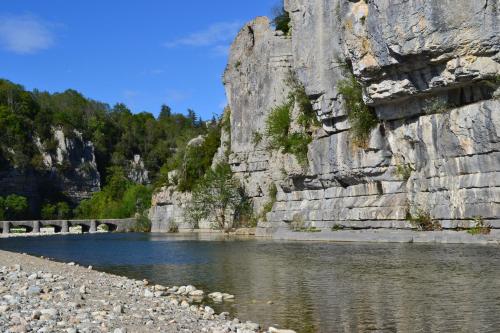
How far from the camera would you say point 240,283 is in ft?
75.2

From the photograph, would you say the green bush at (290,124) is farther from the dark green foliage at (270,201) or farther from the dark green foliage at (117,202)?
the dark green foliage at (117,202)

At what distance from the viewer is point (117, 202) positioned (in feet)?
415

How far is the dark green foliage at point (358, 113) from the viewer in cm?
4809

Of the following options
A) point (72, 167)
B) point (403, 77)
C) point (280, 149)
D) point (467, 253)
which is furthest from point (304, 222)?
point (72, 167)

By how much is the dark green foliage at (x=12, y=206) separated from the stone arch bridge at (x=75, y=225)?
7769mm

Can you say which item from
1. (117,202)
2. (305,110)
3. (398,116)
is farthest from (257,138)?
(117,202)

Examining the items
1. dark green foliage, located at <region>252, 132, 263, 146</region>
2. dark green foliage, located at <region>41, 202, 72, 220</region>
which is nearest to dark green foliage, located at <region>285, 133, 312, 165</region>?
dark green foliage, located at <region>252, 132, 263, 146</region>

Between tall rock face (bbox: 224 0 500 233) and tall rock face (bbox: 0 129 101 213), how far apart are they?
3099 inches

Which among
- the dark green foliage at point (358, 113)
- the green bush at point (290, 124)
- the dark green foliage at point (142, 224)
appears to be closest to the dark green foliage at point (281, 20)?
the green bush at point (290, 124)

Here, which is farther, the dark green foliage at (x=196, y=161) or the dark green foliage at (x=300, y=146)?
the dark green foliage at (x=196, y=161)

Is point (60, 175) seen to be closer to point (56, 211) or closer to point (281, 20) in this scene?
point (56, 211)

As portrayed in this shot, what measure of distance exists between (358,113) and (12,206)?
279ft

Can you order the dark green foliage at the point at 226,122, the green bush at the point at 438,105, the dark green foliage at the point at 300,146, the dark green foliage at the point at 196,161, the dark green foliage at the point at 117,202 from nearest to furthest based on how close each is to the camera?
1. the green bush at the point at 438,105
2. the dark green foliage at the point at 300,146
3. the dark green foliage at the point at 226,122
4. the dark green foliage at the point at 196,161
5. the dark green foliage at the point at 117,202

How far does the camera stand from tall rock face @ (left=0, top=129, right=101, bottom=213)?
409ft
